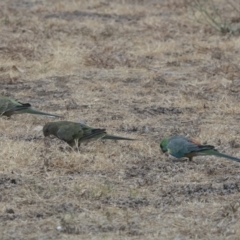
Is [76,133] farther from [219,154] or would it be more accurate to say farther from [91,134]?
[219,154]

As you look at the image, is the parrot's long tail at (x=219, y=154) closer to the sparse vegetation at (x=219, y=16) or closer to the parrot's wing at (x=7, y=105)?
the parrot's wing at (x=7, y=105)

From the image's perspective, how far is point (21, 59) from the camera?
37.6ft

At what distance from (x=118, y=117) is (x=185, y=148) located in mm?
→ 1968

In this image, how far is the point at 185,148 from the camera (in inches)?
281

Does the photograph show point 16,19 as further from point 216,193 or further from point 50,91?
point 216,193

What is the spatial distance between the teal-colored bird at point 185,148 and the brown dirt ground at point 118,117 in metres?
0.10

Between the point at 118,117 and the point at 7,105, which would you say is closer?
the point at 7,105

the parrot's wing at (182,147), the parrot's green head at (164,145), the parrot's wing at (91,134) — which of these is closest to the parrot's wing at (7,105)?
the parrot's wing at (91,134)

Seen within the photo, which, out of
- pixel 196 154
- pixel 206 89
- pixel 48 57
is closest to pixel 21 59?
pixel 48 57

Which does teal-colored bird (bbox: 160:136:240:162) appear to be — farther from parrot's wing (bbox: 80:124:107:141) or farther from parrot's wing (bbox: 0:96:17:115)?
parrot's wing (bbox: 0:96:17:115)

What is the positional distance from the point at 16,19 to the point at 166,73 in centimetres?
377

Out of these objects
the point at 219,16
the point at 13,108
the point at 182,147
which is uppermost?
the point at 182,147

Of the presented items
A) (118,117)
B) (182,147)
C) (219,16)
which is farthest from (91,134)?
(219,16)

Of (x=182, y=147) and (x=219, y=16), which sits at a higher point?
(x=182, y=147)
